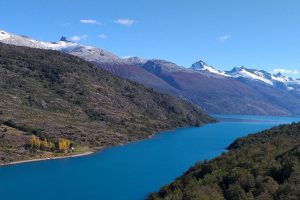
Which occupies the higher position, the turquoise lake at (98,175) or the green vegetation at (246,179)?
the green vegetation at (246,179)

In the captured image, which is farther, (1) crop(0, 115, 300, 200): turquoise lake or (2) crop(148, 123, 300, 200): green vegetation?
(1) crop(0, 115, 300, 200): turquoise lake

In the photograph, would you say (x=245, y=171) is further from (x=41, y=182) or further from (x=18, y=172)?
(x=18, y=172)

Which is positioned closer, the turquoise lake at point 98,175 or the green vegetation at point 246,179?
the green vegetation at point 246,179

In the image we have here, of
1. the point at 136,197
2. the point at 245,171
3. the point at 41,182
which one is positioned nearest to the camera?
the point at 245,171

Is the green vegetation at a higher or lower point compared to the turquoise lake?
higher

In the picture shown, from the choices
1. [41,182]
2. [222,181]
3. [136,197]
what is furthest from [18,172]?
[222,181]

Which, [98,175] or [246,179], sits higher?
[246,179]

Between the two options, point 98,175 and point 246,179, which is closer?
point 246,179

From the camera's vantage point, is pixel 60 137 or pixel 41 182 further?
pixel 60 137
